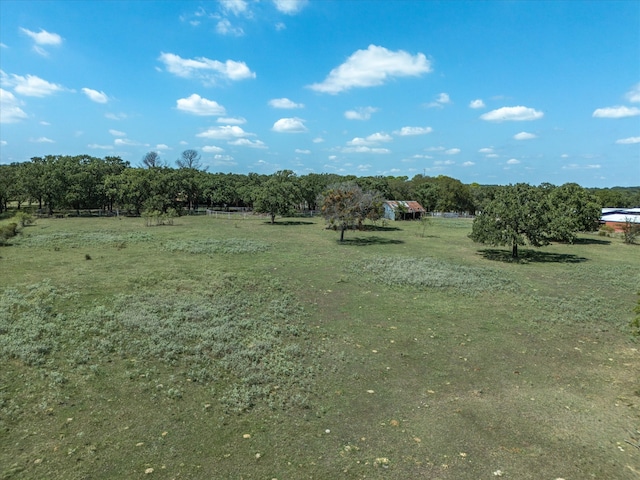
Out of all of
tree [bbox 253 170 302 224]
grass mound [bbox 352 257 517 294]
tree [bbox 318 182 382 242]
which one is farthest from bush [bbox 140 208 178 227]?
grass mound [bbox 352 257 517 294]

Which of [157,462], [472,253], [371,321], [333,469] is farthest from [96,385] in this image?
[472,253]

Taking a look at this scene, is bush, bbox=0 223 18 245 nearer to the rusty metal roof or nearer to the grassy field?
the grassy field

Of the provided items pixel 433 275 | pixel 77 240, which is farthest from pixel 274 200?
pixel 433 275

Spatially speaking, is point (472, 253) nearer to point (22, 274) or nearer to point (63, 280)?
point (63, 280)

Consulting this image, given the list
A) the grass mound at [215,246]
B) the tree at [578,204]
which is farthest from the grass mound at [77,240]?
the tree at [578,204]

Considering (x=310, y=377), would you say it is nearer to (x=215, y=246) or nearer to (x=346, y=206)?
(x=215, y=246)

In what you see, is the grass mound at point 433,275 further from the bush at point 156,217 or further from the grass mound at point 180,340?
the bush at point 156,217

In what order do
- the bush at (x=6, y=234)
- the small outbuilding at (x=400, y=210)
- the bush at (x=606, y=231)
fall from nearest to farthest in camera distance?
the bush at (x=6, y=234)
the bush at (x=606, y=231)
the small outbuilding at (x=400, y=210)
